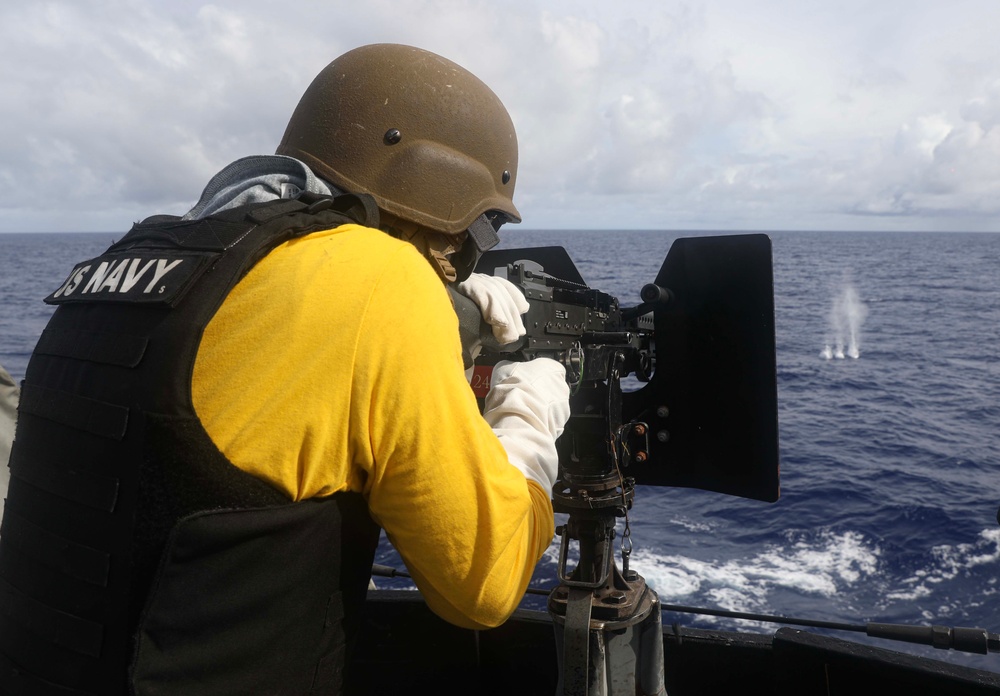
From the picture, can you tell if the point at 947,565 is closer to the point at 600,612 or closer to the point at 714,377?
the point at 714,377

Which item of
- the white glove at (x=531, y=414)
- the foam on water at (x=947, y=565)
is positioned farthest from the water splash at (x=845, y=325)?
the white glove at (x=531, y=414)

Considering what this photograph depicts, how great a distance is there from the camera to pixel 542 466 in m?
2.06

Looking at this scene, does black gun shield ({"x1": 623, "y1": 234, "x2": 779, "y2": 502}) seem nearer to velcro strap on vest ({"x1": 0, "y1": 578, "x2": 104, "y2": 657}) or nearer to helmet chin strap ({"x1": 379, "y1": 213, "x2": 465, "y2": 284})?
helmet chin strap ({"x1": 379, "y1": 213, "x2": 465, "y2": 284})

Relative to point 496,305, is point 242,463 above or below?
below

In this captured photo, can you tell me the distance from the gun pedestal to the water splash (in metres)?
31.1

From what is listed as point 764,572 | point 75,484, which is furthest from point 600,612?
point 764,572

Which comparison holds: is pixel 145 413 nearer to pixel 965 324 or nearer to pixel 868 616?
pixel 868 616

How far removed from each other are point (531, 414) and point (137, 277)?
3.61 feet


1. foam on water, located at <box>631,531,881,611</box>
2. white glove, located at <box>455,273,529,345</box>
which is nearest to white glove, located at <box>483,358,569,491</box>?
white glove, located at <box>455,273,529,345</box>

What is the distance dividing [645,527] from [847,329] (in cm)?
3043

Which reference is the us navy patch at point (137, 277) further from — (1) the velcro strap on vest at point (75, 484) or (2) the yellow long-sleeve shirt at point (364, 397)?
(1) the velcro strap on vest at point (75, 484)

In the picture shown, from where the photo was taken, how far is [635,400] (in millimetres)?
4406

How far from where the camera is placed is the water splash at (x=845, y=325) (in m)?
32.7

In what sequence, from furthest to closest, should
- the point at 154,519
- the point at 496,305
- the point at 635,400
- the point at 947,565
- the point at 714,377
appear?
the point at 947,565
the point at 635,400
the point at 714,377
the point at 496,305
the point at 154,519
